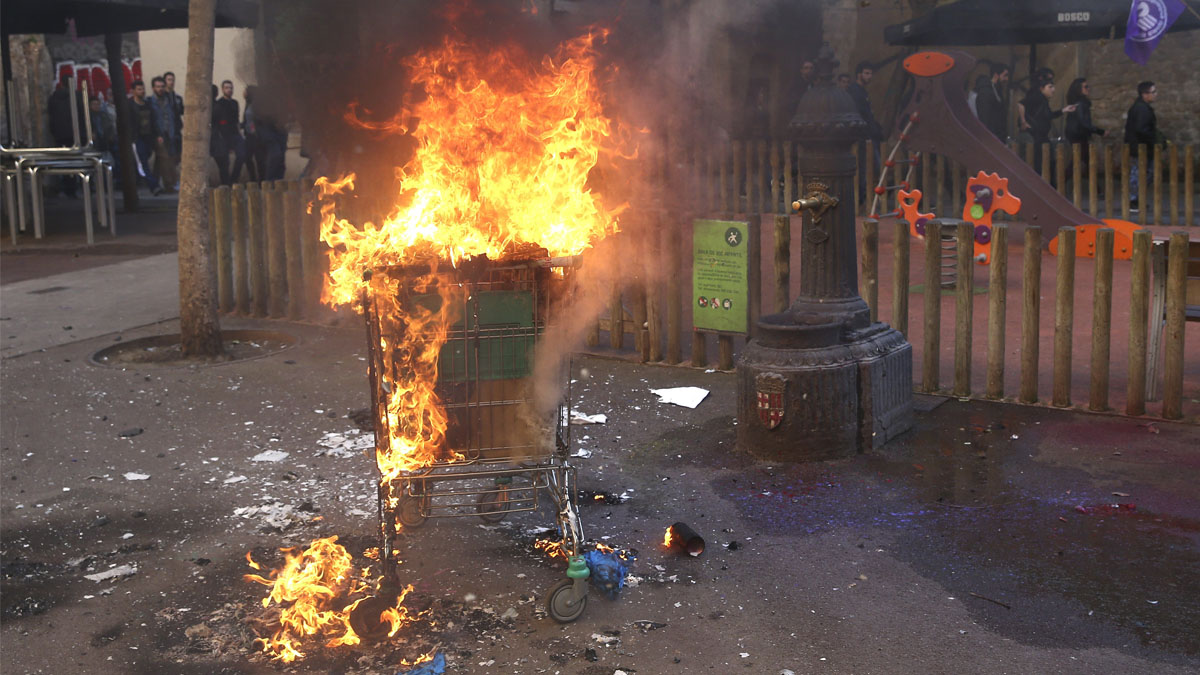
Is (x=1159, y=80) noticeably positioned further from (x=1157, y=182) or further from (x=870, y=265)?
(x=870, y=265)

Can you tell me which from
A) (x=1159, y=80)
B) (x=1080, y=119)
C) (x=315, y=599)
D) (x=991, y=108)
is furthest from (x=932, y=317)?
(x=1159, y=80)

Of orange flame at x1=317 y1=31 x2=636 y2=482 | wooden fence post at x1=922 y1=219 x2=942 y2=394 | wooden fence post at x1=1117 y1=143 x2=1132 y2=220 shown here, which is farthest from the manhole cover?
wooden fence post at x1=1117 y1=143 x2=1132 y2=220

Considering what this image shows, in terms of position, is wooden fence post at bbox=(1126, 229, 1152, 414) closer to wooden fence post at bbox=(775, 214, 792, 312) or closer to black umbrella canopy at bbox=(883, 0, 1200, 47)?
wooden fence post at bbox=(775, 214, 792, 312)

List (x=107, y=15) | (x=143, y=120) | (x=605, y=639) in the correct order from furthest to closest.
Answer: (x=143, y=120), (x=107, y=15), (x=605, y=639)

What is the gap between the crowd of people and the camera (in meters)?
17.1

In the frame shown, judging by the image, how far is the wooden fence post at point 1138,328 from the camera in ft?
20.7

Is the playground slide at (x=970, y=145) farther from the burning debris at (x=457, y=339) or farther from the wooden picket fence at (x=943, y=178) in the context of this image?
the burning debris at (x=457, y=339)

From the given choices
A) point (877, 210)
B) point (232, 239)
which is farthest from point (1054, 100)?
point (232, 239)

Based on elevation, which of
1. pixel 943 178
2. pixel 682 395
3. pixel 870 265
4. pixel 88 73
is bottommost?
pixel 682 395

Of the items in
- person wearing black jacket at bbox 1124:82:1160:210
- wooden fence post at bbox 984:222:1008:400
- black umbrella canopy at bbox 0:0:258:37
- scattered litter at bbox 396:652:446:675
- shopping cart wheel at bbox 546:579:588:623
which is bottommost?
scattered litter at bbox 396:652:446:675

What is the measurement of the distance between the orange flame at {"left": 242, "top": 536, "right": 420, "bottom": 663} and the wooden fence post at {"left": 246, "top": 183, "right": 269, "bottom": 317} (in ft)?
17.3

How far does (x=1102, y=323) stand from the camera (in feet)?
20.9

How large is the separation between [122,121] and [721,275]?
12159 mm

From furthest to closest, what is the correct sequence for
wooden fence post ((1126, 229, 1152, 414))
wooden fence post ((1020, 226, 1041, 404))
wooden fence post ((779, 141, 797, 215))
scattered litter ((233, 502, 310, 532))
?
wooden fence post ((779, 141, 797, 215)), wooden fence post ((1020, 226, 1041, 404)), wooden fence post ((1126, 229, 1152, 414)), scattered litter ((233, 502, 310, 532))
